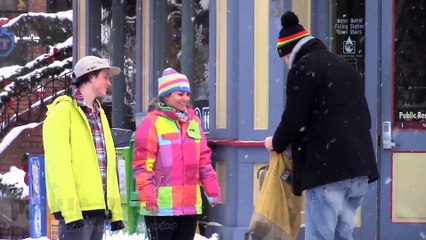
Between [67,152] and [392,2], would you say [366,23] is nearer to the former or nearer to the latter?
[392,2]

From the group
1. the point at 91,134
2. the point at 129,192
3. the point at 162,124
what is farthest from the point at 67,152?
the point at 129,192

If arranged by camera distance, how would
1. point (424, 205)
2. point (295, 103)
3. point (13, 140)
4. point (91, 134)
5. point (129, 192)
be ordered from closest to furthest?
point (295, 103) → point (91, 134) → point (129, 192) → point (424, 205) → point (13, 140)

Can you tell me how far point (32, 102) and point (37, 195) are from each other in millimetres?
A: 7695

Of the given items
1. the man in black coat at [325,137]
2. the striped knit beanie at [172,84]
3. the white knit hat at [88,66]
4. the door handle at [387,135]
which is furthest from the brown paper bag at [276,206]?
the door handle at [387,135]

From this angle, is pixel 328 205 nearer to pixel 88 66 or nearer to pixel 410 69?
pixel 88 66

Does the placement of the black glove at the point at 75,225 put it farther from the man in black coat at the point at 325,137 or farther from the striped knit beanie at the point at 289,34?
the striped knit beanie at the point at 289,34

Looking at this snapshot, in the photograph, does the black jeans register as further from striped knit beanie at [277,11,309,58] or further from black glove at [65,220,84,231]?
striped knit beanie at [277,11,309,58]

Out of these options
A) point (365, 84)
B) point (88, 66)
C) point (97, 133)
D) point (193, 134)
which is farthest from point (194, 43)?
point (97, 133)

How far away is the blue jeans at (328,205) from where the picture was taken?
16.6ft

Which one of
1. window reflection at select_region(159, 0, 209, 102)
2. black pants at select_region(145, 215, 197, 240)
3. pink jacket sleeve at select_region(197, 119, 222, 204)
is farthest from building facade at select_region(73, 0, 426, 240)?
black pants at select_region(145, 215, 197, 240)

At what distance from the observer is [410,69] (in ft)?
28.1

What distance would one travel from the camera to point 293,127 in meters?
5.06

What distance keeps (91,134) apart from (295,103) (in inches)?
50.2

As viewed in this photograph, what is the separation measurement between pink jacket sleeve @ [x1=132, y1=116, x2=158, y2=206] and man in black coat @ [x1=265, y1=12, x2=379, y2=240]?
4.46 ft
